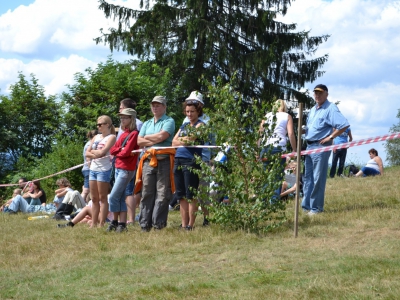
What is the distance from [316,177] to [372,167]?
808cm

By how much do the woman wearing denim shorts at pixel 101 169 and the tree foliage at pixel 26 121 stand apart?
17.4 m

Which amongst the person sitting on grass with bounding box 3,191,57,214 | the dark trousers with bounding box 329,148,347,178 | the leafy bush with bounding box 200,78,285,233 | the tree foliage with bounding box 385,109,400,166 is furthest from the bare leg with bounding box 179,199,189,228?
the tree foliage with bounding box 385,109,400,166

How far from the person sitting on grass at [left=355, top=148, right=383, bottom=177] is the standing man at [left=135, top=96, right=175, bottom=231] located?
29.0ft

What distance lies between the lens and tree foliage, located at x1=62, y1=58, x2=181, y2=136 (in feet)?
83.4

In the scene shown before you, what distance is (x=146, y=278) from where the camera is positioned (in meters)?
6.91

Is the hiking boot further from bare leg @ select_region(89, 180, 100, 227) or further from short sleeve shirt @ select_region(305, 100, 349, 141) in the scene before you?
short sleeve shirt @ select_region(305, 100, 349, 141)

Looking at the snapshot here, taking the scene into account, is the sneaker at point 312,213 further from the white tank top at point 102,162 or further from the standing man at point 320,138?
the white tank top at point 102,162

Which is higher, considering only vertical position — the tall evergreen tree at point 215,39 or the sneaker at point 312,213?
the tall evergreen tree at point 215,39

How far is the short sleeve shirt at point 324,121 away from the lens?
33.2 feet

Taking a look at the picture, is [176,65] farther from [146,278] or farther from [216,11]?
[146,278]

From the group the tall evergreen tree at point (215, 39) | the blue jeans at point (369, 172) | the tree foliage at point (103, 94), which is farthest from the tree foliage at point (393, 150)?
the blue jeans at point (369, 172)

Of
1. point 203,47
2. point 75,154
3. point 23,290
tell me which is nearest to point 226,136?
point 23,290

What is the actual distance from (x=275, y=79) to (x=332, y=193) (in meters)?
18.8

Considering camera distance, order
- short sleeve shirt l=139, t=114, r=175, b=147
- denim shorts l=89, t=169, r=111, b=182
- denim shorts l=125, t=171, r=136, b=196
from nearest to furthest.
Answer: short sleeve shirt l=139, t=114, r=175, b=147 < denim shorts l=89, t=169, r=111, b=182 < denim shorts l=125, t=171, r=136, b=196
